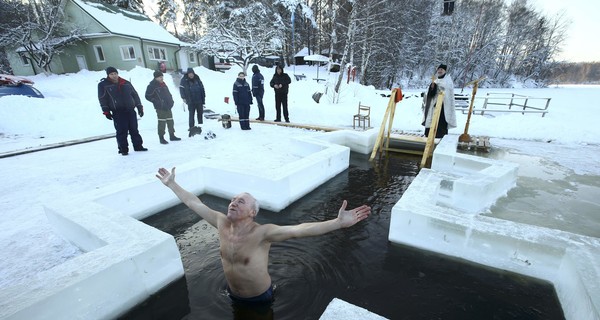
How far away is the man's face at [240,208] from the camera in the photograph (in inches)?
83.7

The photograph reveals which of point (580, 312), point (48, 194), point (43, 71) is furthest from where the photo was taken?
point (43, 71)

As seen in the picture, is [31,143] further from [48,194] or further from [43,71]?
[43,71]

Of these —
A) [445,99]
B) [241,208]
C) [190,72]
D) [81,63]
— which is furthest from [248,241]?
[81,63]

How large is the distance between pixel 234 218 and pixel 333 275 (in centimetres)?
141

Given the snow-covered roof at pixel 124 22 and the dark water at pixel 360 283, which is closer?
the dark water at pixel 360 283

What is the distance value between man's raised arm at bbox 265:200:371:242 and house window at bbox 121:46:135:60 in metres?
23.0

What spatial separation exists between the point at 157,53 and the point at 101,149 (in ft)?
61.9

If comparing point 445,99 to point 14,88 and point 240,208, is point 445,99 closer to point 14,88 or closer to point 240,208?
point 240,208

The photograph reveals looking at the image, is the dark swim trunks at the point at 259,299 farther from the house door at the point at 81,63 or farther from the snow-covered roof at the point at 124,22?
the house door at the point at 81,63

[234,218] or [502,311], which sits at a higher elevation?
[234,218]

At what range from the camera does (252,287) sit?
2.36 m

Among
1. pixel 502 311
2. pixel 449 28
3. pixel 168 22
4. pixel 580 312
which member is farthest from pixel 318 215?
pixel 168 22

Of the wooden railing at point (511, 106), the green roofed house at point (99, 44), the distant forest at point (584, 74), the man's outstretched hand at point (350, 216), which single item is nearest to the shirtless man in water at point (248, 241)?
the man's outstretched hand at point (350, 216)

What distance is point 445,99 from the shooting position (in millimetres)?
6176
